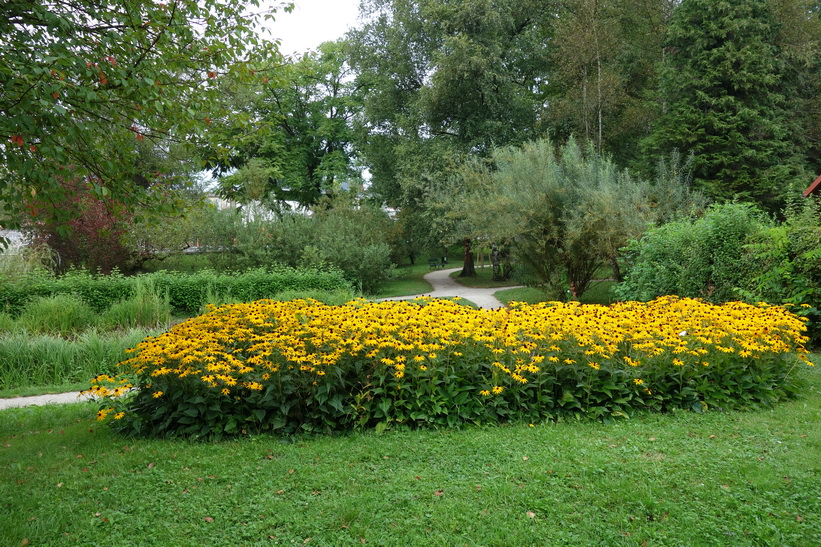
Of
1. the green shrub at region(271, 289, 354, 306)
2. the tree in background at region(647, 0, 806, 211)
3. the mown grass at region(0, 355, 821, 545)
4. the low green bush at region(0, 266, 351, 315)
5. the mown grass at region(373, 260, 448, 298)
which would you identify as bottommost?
the mown grass at region(0, 355, 821, 545)

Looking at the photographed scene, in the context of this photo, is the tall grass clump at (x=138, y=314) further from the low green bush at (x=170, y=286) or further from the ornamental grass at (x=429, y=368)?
the ornamental grass at (x=429, y=368)

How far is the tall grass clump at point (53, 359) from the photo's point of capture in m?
7.33

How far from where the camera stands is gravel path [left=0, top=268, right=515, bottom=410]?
6.19 m

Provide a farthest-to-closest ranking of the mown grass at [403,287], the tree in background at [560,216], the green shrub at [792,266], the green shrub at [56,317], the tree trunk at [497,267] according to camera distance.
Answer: the tree trunk at [497,267], the mown grass at [403,287], the tree in background at [560,216], the green shrub at [56,317], the green shrub at [792,266]

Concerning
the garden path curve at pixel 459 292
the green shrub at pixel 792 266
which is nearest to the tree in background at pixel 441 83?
the garden path curve at pixel 459 292

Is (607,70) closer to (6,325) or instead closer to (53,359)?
(53,359)

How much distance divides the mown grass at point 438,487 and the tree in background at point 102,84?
1.94 metres

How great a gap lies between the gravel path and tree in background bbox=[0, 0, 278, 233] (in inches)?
87.7

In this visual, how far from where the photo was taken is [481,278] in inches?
974

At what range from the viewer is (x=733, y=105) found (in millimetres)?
17812

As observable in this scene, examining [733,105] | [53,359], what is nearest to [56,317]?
[53,359]

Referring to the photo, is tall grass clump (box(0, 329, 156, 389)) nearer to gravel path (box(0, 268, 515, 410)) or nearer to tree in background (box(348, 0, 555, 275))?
gravel path (box(0, 268, 515, 410))

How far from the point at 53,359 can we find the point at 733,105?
2012cm

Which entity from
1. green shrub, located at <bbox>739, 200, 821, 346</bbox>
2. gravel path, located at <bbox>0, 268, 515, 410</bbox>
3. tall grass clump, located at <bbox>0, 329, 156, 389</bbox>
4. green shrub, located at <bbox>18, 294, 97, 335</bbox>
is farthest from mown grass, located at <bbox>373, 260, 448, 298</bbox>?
green shrub, located at <bbox>739, 200, 821, 346</bbox>
